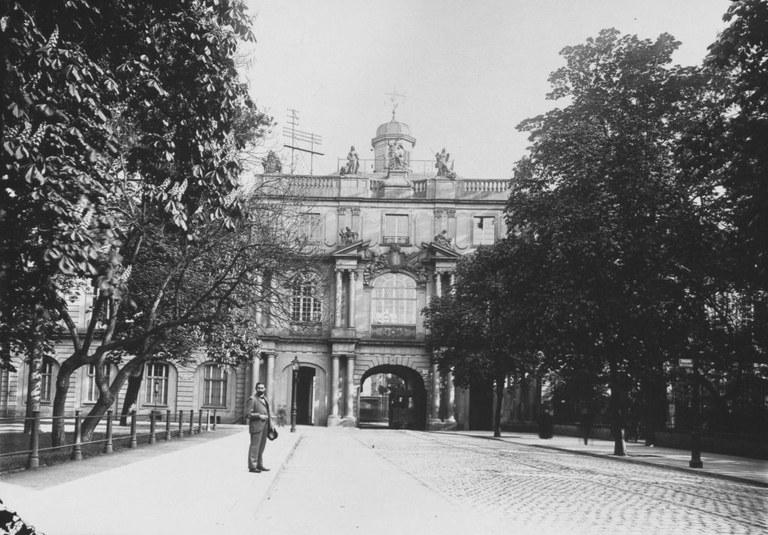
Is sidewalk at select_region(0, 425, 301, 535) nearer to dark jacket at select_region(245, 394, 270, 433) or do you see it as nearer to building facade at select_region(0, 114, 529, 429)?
dark jacket at select_region(245, 394, 270, 433)

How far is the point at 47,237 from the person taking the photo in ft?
26.1

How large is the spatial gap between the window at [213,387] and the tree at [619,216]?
99.2 feet

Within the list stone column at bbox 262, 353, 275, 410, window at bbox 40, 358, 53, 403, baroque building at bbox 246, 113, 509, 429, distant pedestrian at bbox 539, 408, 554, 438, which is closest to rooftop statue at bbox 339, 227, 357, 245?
baroque building at bbox 246, 113, 509, 429

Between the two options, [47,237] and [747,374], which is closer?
[47,237]

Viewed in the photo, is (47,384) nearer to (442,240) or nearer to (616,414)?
(442,240)

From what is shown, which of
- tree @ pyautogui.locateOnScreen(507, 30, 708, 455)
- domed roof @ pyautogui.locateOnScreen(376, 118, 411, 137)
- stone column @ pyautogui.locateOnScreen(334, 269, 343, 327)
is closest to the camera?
tree @ pyautogui.locateOnScreen(507, 30, 708, 455)

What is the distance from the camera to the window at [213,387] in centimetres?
5097

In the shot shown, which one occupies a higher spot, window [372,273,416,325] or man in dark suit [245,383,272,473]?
window [372,273,416,325]

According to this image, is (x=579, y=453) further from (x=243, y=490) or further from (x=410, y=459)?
(x=243, y=490)

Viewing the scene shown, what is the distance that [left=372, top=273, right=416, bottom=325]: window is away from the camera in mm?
52125

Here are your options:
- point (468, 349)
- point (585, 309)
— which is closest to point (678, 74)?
point (585, 309)

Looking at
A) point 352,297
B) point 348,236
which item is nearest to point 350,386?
point 352,297

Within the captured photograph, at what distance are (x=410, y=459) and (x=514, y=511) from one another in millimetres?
10310

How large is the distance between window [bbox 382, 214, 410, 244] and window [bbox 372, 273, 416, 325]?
92.1 inches
